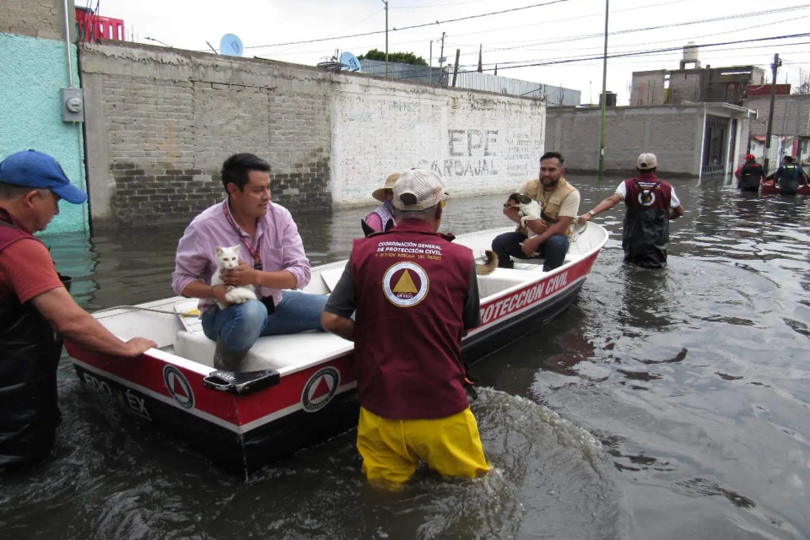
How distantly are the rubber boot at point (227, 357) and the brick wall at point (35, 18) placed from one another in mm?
9461

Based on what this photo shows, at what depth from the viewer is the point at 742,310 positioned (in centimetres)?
730

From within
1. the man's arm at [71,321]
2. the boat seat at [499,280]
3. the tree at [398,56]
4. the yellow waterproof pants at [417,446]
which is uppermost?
the tree at [398,56]

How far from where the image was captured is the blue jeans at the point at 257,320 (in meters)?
3.77

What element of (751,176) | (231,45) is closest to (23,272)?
(231,45)

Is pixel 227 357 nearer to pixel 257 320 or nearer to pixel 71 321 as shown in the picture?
pixel 257 320

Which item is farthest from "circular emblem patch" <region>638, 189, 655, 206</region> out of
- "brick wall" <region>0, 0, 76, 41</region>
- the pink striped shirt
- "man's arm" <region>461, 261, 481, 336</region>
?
"brick wall" <region>0, 0, 76, 41</region>

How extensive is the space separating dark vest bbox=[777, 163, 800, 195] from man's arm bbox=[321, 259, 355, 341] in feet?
71.2

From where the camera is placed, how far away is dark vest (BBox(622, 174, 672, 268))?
9.04m

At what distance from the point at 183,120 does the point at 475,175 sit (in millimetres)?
10898

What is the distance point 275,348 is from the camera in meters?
4.21

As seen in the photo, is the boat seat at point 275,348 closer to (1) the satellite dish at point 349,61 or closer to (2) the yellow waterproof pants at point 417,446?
(2) the yellow waterproof pants at point 417,446

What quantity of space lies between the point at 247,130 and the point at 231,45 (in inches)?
82.4

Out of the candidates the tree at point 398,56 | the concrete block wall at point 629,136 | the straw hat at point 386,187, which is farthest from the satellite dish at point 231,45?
the tree at point 398,56

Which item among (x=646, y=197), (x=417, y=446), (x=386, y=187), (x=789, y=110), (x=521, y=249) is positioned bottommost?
(x=417, y=446)
